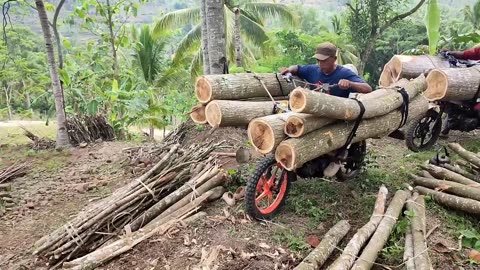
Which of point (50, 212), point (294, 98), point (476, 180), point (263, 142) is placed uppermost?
point (294, 98)

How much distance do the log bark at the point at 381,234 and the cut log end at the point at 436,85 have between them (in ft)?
7.97

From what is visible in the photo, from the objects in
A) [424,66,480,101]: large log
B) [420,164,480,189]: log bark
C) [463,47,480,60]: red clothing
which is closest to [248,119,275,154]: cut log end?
[420,164,480,189]: log bark

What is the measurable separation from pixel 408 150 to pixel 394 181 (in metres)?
1.66

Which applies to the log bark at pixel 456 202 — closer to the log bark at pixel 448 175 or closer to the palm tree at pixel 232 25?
the log bark at pixel 448 175

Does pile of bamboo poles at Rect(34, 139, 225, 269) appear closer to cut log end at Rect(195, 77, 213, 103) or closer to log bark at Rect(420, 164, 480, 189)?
cut log end at Rect(195, 77, 213, 103)

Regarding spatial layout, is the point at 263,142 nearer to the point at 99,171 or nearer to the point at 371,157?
the point at 371,157

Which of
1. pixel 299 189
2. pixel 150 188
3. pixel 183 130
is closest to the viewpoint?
pixel 150 188

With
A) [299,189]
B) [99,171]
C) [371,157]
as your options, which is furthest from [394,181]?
[99,171]

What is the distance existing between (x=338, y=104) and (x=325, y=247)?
1.34m

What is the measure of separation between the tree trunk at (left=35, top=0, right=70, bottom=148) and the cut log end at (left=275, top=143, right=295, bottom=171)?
5433mm

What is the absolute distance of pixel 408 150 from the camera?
6770 millimetres

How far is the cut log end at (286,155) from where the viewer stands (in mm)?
3764

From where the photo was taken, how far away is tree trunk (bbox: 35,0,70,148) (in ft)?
24.7

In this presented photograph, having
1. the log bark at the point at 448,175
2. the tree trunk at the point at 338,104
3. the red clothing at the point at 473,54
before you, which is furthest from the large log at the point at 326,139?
the red clothing at the point at 473,54
